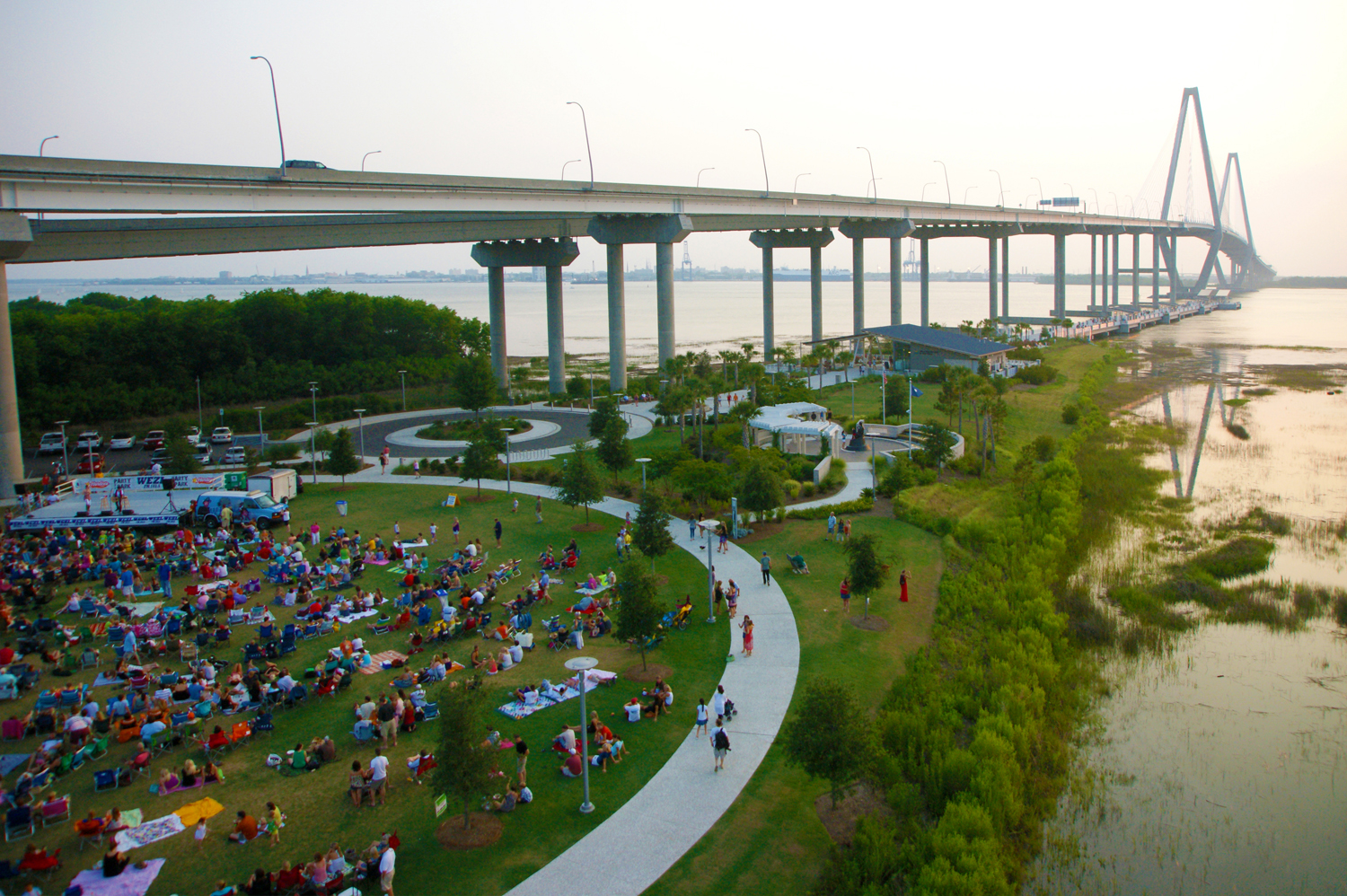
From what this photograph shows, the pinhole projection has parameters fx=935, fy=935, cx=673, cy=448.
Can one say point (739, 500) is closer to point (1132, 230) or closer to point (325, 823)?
point (325, 823)

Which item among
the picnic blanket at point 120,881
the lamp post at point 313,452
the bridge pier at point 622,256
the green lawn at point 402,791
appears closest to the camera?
the picnic blanket at point 120,881

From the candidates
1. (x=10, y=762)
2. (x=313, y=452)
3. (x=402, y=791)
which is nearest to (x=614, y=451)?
(x=313, y=452)

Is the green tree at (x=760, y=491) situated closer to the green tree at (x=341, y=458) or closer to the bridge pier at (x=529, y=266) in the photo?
the green tree at (x=341, y=458)

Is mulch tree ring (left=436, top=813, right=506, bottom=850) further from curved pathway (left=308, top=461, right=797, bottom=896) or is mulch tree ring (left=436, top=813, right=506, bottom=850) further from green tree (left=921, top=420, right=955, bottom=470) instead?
green tree (left=921, top=420, right=955, bottom=470)

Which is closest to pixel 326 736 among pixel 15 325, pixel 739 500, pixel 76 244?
pixel 739 500

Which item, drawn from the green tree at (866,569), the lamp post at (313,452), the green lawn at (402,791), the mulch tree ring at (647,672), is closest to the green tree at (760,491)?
the green tree at (866,569)

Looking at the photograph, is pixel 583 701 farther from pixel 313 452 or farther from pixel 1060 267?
pixel 1060 267

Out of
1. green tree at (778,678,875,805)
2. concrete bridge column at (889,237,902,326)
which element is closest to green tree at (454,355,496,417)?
green tree at (778,678,875,805)
